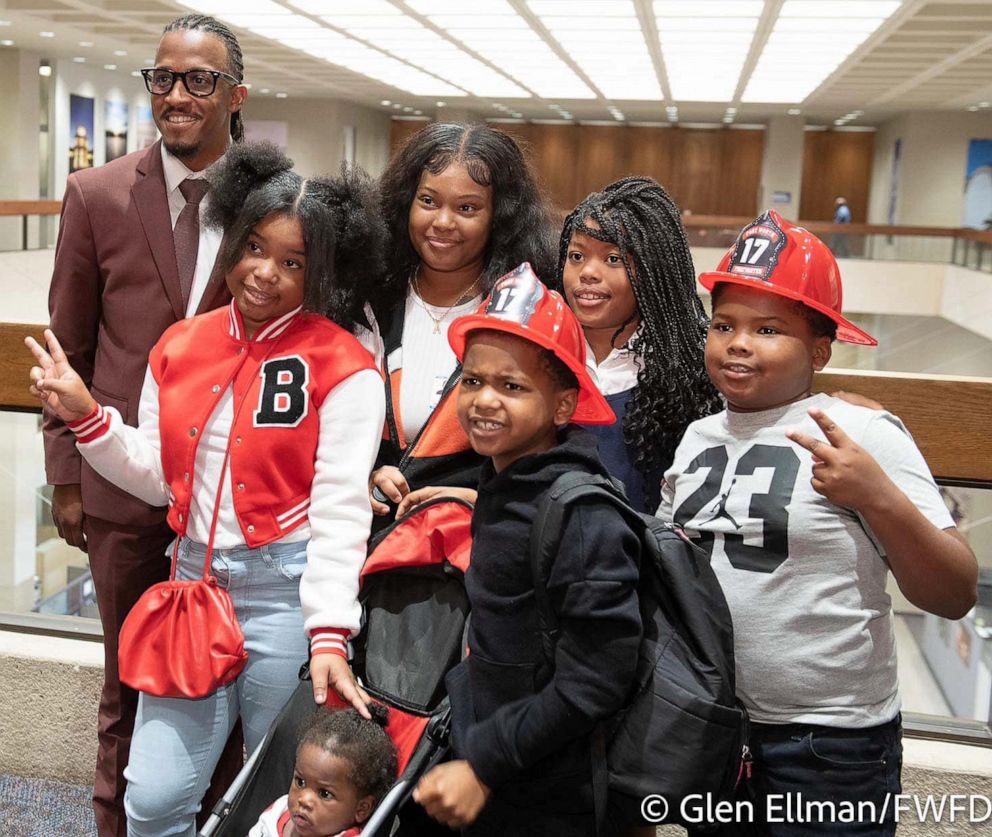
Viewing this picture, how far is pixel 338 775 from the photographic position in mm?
1805

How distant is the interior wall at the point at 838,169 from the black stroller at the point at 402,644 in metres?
32.3

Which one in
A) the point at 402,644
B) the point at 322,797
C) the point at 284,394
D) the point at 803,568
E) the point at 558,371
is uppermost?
the point at 558,371

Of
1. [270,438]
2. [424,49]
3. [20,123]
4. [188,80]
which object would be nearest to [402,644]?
[270,438]

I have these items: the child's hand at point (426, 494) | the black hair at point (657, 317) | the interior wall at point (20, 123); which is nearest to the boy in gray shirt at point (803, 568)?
the black hair at point (657, 317)

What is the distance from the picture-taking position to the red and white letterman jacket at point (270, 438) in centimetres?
201

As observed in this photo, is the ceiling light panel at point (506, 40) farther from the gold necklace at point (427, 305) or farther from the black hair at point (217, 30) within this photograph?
the gold necklace at point (427, 305)

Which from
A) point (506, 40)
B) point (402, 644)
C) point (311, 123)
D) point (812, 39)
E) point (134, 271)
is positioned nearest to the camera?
point (402, 644)

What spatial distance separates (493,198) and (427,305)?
0.92 ft

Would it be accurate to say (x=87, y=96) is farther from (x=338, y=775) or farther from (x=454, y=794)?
(x=454, y=794)

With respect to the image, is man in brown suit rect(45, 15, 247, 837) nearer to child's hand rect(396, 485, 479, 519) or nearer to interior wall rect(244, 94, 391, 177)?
child's hand rect(396, 485, 479, 519)

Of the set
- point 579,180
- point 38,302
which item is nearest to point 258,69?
point 38,302

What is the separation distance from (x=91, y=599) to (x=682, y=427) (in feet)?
6.77

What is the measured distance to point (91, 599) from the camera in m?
3.22

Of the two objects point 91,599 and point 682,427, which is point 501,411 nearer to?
point 682,427
